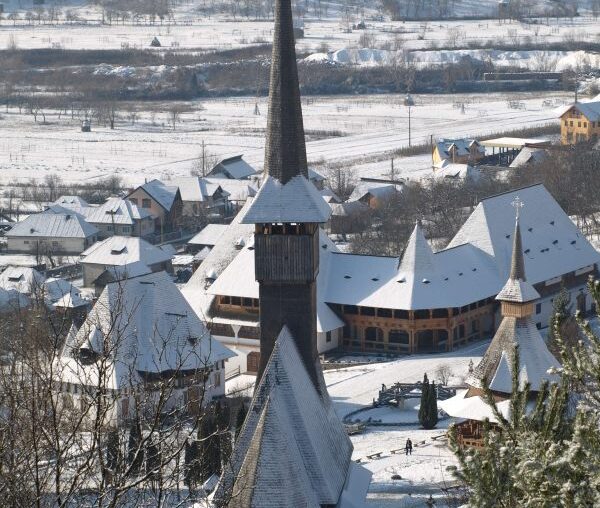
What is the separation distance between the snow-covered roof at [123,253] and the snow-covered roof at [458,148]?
A: 28.3m

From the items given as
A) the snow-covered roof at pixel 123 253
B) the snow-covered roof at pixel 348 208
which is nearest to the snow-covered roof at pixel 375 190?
the snow-covered roof at pixel 348 208

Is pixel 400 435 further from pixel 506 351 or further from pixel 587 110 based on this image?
pixel 587 110

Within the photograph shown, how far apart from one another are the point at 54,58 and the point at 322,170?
238ft

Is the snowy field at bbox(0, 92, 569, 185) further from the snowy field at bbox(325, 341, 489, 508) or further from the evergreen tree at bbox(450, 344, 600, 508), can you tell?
the evergreen tree at bbox(450, 344, 600, 508)

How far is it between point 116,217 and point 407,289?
23.6 m

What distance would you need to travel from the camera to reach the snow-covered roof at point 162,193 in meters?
73.5

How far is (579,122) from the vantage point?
94.4 metres

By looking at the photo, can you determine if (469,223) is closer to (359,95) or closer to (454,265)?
(454,265)

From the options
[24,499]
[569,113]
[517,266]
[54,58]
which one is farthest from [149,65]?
[24,499]

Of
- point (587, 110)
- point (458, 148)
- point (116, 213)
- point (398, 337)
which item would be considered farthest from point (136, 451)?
point (587, 110)

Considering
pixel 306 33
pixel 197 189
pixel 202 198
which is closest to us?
pixel 202 198

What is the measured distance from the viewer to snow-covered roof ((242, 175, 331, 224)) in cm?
3291

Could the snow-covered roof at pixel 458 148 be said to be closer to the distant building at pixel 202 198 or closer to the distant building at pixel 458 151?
the distant building at pixel 458 151

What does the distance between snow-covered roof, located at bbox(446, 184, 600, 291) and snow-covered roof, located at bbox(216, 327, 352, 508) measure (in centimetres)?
2295
